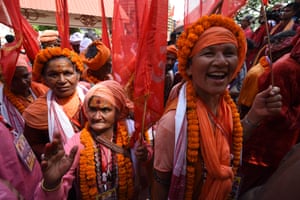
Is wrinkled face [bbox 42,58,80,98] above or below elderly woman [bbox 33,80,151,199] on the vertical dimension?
above

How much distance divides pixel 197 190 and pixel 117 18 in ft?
5.17

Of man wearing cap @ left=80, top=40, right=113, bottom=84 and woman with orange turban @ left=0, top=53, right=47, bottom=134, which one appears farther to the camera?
man wearing cap @ left=80, top=40, right=113, bottom=84

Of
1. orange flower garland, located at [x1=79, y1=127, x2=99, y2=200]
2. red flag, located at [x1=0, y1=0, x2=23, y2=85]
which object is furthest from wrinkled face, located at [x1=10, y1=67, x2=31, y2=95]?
orange flower garland, located at [x1=79, y1=127, x2=99, y2=200]

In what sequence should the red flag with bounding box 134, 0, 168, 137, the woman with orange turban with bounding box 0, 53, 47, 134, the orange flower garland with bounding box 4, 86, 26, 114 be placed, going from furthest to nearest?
the orange flower garland with bounding box 4, 86, 26, 114 → the woman with orange turban with bounding box 0, 53, 47, 134 → the red flag with bounding box 134, 0, 168, 137

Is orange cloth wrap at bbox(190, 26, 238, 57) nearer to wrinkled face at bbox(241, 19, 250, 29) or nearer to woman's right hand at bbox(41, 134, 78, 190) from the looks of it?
woman's right hand at bbox(41, 134, 78, 190)

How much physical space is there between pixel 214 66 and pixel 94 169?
1072 millimetres

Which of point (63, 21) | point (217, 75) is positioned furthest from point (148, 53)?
point (63, 21)

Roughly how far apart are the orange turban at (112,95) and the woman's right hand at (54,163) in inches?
26.0

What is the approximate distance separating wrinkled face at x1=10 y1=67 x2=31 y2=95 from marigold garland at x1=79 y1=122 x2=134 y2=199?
1297 mm

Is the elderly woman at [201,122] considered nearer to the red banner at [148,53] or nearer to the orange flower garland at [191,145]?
the orange flower garland at [191,145]

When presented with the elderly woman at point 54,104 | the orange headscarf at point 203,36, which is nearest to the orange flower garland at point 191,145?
the orange headscarf at point 203,36

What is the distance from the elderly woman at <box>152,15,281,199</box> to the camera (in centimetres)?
159

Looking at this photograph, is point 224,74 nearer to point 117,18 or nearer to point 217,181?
point 217,181

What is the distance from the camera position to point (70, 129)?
7.72 ft
